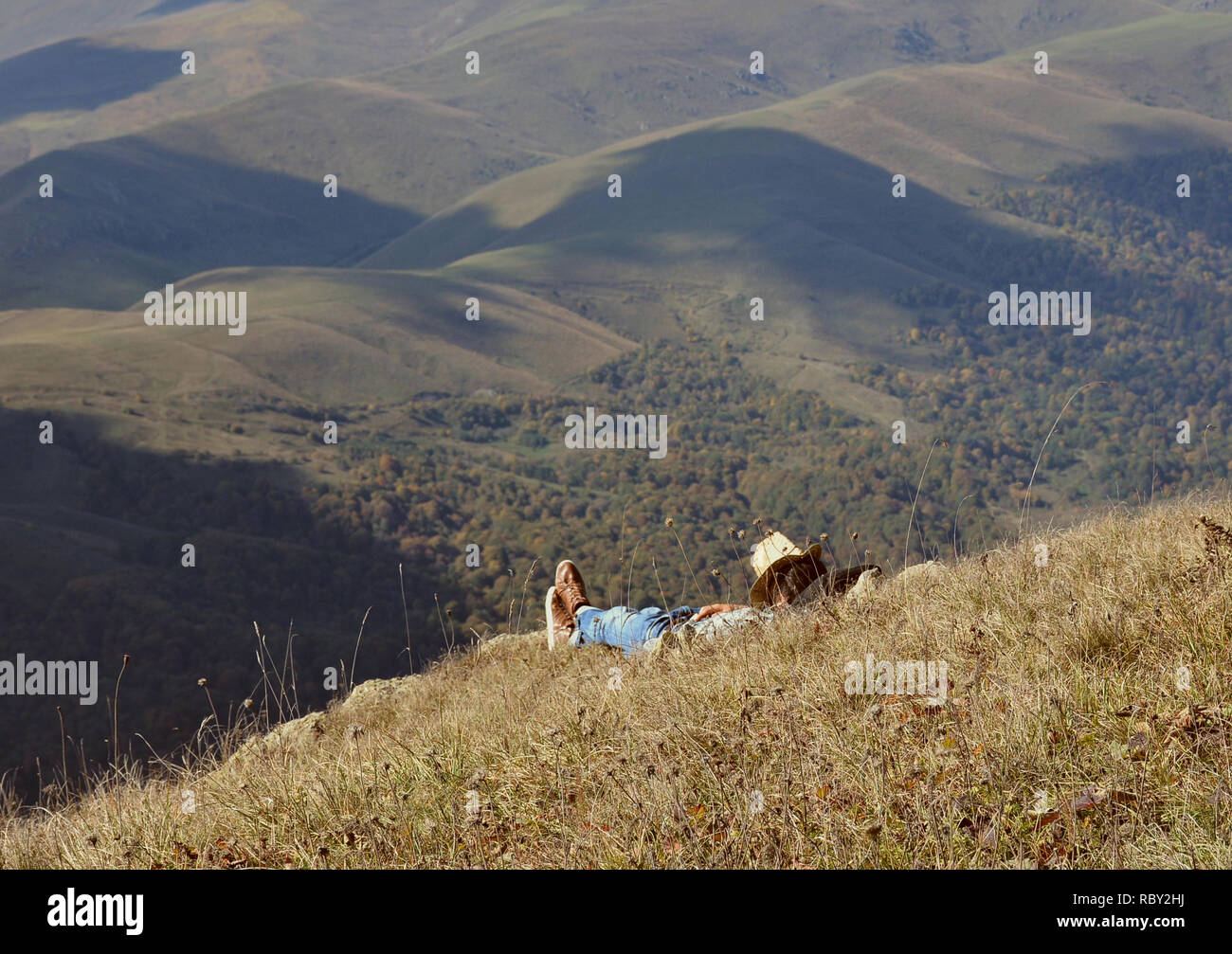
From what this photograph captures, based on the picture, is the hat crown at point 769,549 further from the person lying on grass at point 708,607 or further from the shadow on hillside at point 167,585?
the shadow on hillside at point 167,585

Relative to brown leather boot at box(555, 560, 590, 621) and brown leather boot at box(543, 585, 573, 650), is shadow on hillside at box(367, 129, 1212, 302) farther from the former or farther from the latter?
brown leather boot at box(543, 585, 573, 650)

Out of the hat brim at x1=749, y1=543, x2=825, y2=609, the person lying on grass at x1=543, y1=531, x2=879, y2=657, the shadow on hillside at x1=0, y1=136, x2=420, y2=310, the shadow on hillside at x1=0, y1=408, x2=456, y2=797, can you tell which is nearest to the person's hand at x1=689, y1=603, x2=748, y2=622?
the person lying on grass at x1=543, y1=531, x2=879, y2=657

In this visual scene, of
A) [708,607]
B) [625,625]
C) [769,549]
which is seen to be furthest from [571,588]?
[769,549]

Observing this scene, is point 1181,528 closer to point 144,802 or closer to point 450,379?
point 144,802

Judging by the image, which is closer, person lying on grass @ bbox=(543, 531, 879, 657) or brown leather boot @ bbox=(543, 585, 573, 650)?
person lying on grass @ bbox=(543, 531, 879, 657)

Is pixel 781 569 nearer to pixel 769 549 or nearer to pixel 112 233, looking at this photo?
pixel 769 549

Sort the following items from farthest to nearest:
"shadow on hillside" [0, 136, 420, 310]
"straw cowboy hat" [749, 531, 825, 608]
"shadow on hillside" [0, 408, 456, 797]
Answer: "shadow on hillside" [0, 136, 420, 310] < "shadow on hillside" [0, 408, 456, 797] < "straw cowboy hat" [749, 531, 825, 608]

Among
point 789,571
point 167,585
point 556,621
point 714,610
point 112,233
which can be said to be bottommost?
point 167,585
